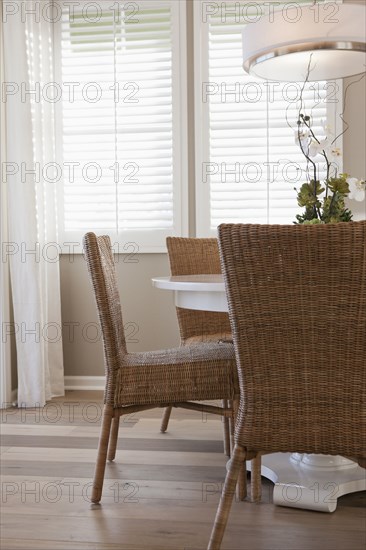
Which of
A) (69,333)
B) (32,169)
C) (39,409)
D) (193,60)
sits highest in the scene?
(193,60)

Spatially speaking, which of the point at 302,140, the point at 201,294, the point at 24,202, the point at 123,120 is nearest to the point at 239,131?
the point at 123,120

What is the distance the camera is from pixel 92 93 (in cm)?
434

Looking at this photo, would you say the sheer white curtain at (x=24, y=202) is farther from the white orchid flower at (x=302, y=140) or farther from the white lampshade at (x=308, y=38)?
the white orchid flower at (x=302, y=140)

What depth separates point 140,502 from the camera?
235cm

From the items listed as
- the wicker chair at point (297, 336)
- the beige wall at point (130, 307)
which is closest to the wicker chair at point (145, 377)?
the wicker chair at point (297, 336)

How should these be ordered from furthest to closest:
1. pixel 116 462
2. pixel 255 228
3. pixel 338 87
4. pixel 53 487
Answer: pixel 338 87 < pixel 116 462 < pixel 53 487 < pixel 255 228

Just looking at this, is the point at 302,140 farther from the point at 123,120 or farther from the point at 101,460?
the point at 123,120

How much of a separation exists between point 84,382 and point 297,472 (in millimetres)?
2155

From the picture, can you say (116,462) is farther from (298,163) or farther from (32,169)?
(298,163)

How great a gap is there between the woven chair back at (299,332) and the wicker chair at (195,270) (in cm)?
165

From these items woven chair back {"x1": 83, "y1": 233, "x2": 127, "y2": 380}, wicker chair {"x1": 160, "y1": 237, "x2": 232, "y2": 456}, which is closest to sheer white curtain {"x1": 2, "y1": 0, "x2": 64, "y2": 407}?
wicker chair {"x1": 160, "y1": 237, "x2": 232, "y2": 456}

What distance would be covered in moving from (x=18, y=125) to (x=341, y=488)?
2.60 metres

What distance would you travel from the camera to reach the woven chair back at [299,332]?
157 centimetres

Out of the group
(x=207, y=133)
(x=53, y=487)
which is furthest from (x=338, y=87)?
(x=53, y=487)
